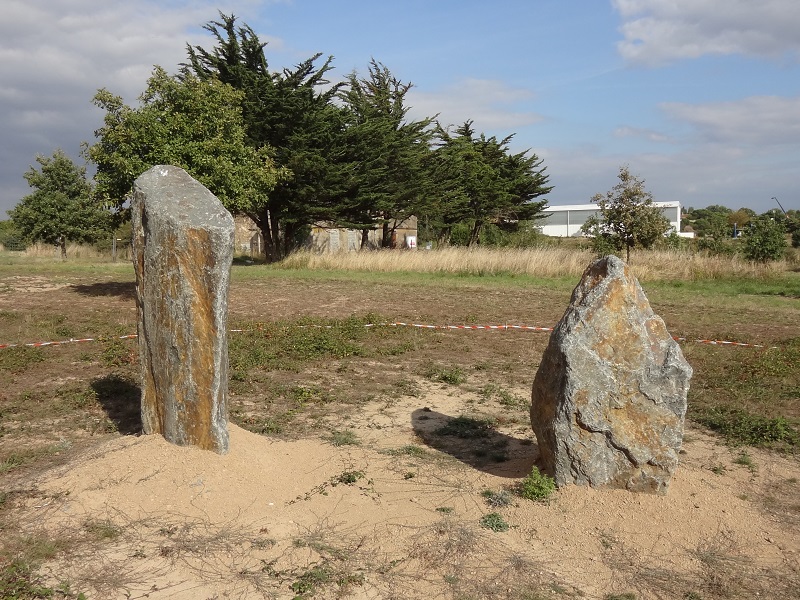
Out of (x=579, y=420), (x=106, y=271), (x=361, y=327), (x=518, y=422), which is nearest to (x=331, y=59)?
(x=106, y=271)

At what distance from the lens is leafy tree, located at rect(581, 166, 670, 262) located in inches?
1033

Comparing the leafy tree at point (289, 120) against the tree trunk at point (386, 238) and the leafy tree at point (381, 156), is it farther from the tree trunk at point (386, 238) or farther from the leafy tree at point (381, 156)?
the tree trunk at point (386, 238)

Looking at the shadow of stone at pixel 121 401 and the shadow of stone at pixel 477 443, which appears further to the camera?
the shadow of stone at pixel 121 401

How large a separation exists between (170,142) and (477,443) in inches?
491

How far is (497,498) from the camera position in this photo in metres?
5.28

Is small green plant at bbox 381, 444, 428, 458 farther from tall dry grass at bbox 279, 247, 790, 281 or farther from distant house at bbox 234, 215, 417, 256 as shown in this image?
distant house at bbox 234, 215, 417, 256

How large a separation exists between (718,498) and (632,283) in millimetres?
1737

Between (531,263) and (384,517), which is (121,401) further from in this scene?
(531,263)

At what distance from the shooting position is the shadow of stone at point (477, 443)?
611 centimetres

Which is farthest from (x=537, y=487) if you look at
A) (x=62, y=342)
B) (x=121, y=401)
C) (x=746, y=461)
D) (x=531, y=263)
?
(x=531, y=263)

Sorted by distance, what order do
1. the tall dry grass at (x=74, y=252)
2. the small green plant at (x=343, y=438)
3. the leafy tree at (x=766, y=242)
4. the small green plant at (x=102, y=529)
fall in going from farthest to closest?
1. the tall dry grass at (x=74, y=252)
2. the leafy tree at (x=766, y=242)
3. the small green plant at (x=343, y=438)
4. the small green plant at (x=102, y=529)

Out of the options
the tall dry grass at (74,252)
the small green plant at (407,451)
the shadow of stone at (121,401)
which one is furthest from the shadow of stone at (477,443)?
the tall dry grass at (74,252)

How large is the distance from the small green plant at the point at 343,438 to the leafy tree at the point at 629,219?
21.2m

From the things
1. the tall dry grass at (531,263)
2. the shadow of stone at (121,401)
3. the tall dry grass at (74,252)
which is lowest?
the shadow of stone at (121,401)
